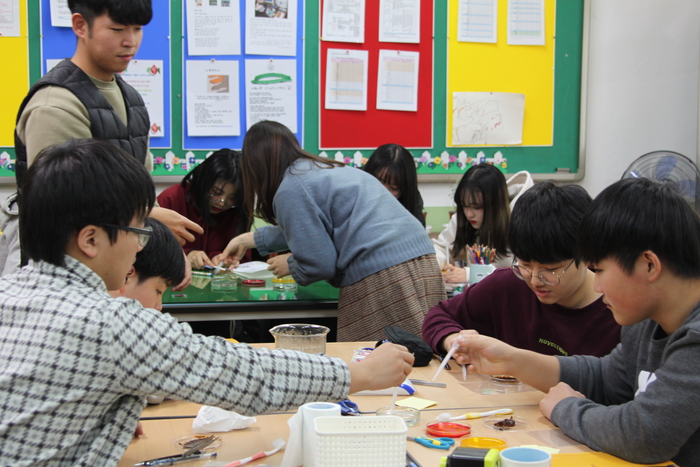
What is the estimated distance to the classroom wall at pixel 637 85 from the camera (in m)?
3.95

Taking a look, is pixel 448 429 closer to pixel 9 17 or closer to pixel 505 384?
pixel 505 384

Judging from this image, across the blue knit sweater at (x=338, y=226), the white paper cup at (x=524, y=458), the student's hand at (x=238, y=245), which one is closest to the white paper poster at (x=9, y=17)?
the student's hand at (x=238, y=245)

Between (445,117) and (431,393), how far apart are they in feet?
9.23

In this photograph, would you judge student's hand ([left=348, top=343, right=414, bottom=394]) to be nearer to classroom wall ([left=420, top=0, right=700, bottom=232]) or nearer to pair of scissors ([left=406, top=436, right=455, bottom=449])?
pair of scissors ([left=406, top=436, right=455, bottom=449])

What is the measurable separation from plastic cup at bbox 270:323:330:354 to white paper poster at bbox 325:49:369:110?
8.32ft

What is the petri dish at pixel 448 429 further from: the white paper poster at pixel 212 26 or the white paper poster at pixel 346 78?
the white paper poster at pixel 212 26

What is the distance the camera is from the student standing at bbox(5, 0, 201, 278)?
168 cm

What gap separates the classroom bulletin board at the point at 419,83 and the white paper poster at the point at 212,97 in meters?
0.03

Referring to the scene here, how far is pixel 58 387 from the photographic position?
0.85 meters

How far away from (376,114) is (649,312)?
116 inches

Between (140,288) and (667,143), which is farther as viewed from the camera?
(667,143)

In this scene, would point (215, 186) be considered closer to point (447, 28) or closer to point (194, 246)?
point (194, 246)

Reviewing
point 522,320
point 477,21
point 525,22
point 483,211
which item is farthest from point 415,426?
point 525,22

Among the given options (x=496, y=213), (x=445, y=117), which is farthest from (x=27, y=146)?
(x=445, y=117)
